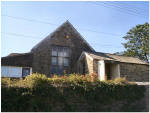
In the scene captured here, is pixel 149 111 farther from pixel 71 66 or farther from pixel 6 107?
pixel 71 66

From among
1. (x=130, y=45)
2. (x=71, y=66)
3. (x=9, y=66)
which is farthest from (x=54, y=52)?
(x=130, y=45)

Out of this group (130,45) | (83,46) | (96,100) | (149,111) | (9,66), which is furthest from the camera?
(130,45)

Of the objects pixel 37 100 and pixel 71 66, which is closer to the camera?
pixel 37 100

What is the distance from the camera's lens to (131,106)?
9234 millimetres

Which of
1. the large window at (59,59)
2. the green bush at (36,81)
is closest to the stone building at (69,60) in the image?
the large window at (59,59)

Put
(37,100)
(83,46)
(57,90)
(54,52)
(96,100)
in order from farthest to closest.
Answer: (83,46), (54,52), (96,100), (57,90), (37,100)

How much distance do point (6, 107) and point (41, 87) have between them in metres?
1.59

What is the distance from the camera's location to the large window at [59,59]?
57.7ft

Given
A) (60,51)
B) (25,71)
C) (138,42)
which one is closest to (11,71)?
(25,71)

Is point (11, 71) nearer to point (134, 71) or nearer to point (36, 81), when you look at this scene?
point (36, 81)

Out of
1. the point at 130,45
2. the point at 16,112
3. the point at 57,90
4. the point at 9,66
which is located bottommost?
the point at 16,112

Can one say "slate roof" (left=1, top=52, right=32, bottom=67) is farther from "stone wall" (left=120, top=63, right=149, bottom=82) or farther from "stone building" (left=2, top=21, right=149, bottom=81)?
"stone wall" (left=120, top=63, right=149, bottom=82)

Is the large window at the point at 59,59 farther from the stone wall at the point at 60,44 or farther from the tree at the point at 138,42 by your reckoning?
the tree at the point at 138,42

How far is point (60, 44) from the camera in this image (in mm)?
17953
